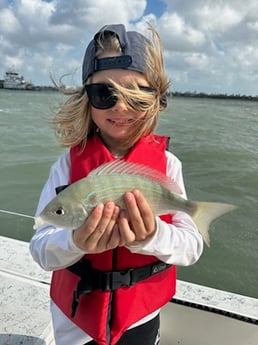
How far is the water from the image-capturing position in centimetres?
526

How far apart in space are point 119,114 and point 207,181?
8.10 meters

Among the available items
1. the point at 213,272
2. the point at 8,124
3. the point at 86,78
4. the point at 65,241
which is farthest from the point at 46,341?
the point at 8,124

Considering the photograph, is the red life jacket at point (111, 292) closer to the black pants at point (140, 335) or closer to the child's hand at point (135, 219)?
the black pants at point (140, 335)

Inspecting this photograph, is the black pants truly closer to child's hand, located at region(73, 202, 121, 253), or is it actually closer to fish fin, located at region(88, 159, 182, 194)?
child's hand, located at region(73, 202, 121, 253)

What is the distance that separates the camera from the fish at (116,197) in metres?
1.26

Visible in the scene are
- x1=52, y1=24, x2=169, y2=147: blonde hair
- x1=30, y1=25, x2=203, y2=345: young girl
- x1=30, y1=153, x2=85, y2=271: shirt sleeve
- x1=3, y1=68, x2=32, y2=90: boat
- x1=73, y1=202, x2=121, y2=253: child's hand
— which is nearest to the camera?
x1=73, y1=202, x2=121, y2=253: child's hand

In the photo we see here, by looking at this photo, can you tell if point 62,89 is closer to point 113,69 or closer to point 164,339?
point 113,69

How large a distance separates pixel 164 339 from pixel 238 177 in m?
8.15

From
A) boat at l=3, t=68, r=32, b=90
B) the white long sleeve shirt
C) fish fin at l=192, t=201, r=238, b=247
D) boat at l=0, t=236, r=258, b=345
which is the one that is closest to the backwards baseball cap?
the white long sleeve shirt

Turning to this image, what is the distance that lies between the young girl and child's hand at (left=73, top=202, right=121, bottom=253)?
117 mm

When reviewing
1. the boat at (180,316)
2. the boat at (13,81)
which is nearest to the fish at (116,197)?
the boat at (180,316)

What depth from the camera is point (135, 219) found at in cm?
129

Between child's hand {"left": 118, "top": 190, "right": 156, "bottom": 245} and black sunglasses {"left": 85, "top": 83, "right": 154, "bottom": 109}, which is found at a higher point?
black sunglasses {"left": 85, "top": 83, "right": 154, "bottom": 109}

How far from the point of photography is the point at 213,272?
207 inches
